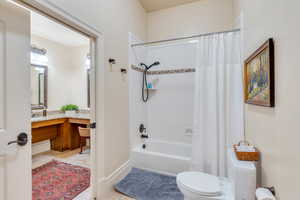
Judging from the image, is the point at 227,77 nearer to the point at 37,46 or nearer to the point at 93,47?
the point at 93,47

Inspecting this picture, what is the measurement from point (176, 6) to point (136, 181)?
309 centimetres

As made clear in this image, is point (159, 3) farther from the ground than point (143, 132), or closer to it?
farther from the ground

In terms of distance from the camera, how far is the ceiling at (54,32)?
253cm

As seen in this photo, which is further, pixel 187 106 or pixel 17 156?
pixel 187 106

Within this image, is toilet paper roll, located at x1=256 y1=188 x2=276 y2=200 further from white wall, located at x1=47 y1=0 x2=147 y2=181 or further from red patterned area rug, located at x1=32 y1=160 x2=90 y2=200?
red patterned area rug, located at x1=32 y1=160 x2=90 y2=200

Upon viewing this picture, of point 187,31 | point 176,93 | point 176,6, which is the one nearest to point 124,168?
point 176,93

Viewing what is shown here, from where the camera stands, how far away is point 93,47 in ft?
Result: 5.61

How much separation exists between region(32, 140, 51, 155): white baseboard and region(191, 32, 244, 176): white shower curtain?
308 cm

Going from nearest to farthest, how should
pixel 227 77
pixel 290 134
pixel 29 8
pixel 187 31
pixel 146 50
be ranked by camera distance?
pixel 290 134 → pixel 29 8 → pixel 227 77 → pixel 187 31 → pixel 146 50

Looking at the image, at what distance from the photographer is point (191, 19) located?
280 centimetres

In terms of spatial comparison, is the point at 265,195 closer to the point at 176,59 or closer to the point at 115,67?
the point at 115,67

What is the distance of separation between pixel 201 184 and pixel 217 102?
1.01 meters

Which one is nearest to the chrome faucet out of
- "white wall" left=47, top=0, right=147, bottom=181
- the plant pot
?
"white wall" left=47, top=0, right=147, bottom=181

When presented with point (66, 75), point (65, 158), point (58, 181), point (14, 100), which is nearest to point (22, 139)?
point (14, 100)
